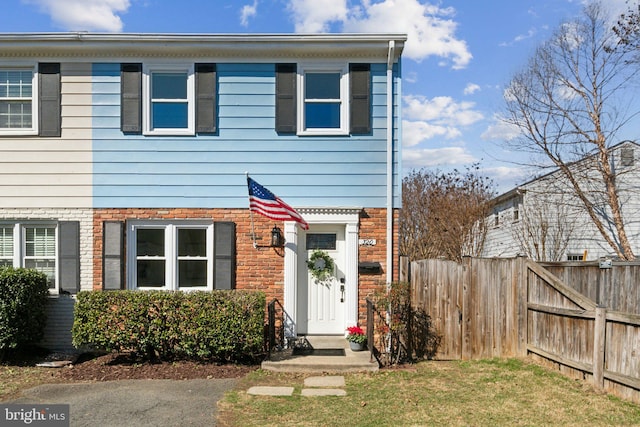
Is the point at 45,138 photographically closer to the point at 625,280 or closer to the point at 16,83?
the point at 16,83

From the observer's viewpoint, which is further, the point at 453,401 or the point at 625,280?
the point at 625,280

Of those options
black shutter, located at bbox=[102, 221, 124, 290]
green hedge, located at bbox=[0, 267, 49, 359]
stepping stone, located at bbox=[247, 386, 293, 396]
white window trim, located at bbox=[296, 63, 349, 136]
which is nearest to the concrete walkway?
stepping stone, located at bbox=[247, 386, 293, 396]

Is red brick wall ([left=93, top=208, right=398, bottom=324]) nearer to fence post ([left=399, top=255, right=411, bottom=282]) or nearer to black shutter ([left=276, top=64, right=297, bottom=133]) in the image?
fence post ([left=399, top=255, right=411, bottom=282])

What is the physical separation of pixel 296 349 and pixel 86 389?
11.1 ft

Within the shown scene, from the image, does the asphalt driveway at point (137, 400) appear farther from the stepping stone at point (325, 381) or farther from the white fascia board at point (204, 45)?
the white fascia board at point (204, 45)

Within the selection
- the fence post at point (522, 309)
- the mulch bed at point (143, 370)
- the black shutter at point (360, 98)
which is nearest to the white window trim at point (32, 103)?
the mulch bed at point (143, 370)

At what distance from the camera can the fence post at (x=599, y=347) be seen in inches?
258

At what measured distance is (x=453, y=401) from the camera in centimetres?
630

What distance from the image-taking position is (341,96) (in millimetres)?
8969

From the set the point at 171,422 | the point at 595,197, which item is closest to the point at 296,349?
the point at 171,422

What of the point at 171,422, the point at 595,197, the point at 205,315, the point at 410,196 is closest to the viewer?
the point at 171,422

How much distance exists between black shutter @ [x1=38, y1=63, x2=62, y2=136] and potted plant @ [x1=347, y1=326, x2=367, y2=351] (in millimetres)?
6459

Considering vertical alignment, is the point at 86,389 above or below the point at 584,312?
below

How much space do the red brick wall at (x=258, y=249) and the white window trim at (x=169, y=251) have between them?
0.12 metres
